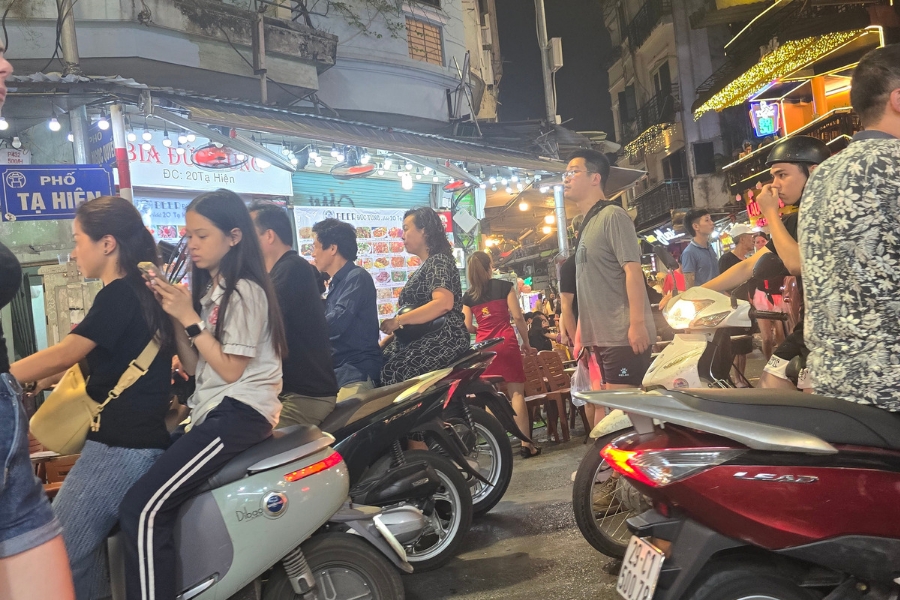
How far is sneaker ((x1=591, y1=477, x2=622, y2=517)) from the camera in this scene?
4059 mm

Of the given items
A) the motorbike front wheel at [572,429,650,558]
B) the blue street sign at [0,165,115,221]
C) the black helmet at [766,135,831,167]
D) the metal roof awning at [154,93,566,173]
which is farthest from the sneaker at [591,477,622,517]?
the metal roof awning at [154,93,566,173]

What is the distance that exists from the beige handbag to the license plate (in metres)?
1.86

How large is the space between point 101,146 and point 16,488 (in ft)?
23.3

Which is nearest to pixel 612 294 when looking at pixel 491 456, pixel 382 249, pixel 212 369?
pixel 491 456

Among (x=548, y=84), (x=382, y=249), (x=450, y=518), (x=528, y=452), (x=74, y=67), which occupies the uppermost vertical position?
(x=548, y=84)

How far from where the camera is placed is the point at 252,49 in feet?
32.5

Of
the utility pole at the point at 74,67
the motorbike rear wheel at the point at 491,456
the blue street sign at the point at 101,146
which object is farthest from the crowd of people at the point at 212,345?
the utility pole at the point at 74,67

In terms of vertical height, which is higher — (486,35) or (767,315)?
(486,35)

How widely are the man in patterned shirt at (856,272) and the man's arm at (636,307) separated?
1.85 meters

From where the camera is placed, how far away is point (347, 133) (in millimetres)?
9555

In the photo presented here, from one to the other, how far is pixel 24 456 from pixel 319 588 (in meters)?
1.53

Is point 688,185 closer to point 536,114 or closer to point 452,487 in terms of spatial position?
point 536,114

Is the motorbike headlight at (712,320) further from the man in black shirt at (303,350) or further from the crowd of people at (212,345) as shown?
the man in black shirt at (303,350)

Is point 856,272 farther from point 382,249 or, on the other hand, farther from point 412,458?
point 382,249
